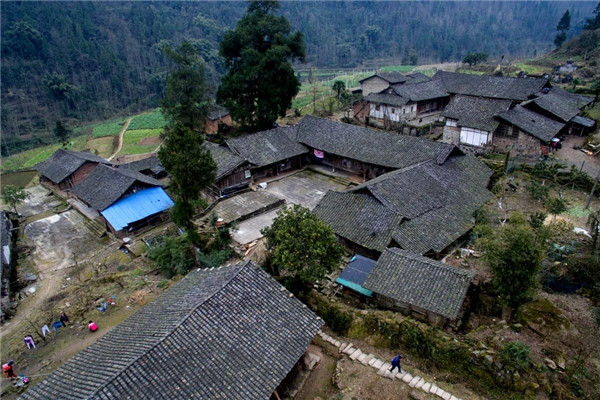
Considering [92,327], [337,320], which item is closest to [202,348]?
[337,320]

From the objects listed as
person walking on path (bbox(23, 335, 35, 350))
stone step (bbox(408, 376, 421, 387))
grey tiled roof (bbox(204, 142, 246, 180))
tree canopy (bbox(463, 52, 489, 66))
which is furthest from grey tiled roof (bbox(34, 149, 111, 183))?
tree canopy (bbox(463, 52, 489, 66))

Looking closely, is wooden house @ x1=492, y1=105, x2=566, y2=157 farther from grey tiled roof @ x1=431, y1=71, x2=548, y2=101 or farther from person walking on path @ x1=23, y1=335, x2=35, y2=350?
person walking on path @ x1=23, y1=335, x2=35, y2=350

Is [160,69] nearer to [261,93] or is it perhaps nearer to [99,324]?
[261,93]

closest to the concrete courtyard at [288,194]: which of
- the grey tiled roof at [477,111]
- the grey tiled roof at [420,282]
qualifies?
the grey tiled roof at [420,282]

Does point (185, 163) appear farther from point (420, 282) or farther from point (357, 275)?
point (420, 282)

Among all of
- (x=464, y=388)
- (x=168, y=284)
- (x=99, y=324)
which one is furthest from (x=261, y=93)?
(x=464, y=388)

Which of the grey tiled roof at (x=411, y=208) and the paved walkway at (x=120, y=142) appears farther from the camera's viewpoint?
the paved walkway at (x=120, y=142)

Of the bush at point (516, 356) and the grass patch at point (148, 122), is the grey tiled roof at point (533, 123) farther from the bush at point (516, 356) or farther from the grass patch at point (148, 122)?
the grass patch at point (148, 122)
